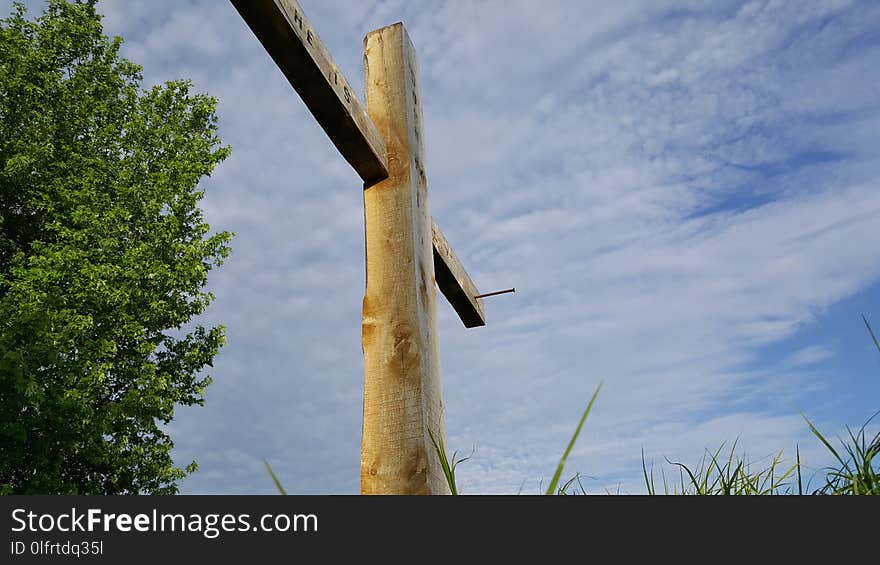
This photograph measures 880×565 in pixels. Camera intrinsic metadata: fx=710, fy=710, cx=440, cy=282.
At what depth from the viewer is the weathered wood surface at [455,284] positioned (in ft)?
11.4

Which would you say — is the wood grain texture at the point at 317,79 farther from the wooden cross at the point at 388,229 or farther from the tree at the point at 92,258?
the tree at the point at 92,258

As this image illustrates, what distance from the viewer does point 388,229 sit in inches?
107

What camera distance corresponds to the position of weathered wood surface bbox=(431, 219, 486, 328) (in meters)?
3.48

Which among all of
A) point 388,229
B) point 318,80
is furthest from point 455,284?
point 318,80

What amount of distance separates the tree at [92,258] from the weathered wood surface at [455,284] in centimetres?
708

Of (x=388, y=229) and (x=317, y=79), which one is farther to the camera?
(x=388, y=229)

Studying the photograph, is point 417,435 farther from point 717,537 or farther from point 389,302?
point 717,537

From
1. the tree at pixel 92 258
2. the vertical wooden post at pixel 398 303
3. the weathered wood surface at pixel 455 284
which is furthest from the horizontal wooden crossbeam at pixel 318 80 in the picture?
the tree at pixel 92 258

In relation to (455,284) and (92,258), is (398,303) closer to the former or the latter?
(455,284)

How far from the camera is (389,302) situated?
2582 mm

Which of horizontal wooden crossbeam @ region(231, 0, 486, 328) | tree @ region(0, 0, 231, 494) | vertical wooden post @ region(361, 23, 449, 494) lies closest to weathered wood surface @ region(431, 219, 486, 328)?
vertical wooden post @ region(361, 23, 449, 494)

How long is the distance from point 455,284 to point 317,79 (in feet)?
5.33

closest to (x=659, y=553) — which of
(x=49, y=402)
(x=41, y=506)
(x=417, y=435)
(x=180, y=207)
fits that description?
(x=41, y=506)

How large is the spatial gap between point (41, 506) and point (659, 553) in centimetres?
103
